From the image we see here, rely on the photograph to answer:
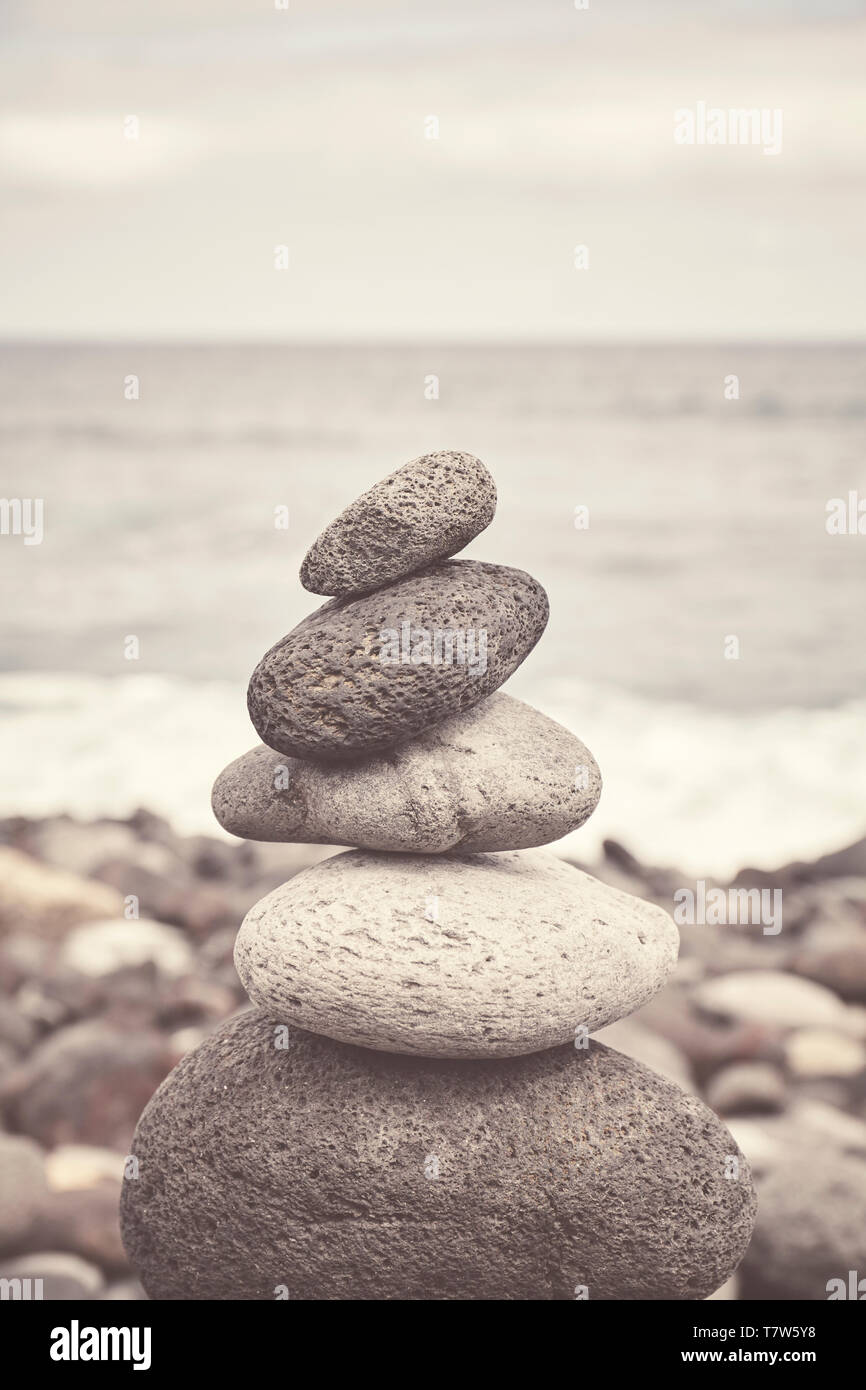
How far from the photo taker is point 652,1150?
14.3 ft

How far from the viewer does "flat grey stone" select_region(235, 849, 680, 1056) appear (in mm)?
4176

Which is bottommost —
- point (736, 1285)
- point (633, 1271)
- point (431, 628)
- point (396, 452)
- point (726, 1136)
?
point (736, 1285)

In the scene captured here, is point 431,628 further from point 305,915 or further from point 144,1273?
point 144,1273

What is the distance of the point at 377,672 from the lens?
418 cm

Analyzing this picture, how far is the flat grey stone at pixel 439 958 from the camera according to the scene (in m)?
4.18

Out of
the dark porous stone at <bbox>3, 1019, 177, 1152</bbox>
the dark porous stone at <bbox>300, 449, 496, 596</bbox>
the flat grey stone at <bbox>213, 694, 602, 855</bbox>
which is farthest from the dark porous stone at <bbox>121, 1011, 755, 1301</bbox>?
the dark porous stone at <bbox>3, 1019, 177, 1152</bbox>

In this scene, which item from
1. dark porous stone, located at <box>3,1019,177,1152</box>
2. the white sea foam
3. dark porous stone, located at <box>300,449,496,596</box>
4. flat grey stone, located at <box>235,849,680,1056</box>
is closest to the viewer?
flat grey stone, located at <box>235,849,680,1056</box>

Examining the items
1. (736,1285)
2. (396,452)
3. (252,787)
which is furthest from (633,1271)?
(396,452)

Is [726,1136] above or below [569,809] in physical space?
below

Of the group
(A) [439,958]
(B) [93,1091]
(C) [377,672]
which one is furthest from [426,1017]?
(B) [93,1091]

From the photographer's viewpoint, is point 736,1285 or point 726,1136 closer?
point 726,1136

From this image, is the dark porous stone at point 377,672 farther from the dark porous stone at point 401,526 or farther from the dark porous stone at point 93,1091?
the dark porous stone at point 93,1091

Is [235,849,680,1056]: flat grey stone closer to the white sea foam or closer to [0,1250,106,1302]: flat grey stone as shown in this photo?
[0,1250,106,1302]: flat grey stone

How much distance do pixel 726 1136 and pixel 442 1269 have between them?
0.94m
